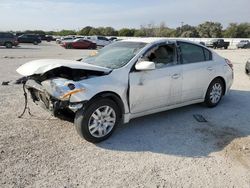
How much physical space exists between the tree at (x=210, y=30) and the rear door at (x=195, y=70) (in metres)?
72.3

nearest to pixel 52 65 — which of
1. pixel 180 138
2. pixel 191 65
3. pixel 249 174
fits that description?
pixel 180 138

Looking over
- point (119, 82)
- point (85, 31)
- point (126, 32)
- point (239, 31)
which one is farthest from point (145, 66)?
point (85, 31)

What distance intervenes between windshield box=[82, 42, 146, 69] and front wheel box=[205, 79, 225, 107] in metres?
2.08

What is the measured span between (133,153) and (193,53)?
9.57 ft

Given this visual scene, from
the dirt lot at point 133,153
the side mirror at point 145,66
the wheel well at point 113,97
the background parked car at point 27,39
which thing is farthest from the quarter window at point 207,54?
the background parked car at point 27,39

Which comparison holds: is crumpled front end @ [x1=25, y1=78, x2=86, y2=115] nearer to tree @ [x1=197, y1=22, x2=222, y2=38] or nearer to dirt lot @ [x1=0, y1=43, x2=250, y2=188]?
dirt lot @ [x1=0, y1=43, x2=250, y2=188]

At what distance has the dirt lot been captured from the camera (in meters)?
3.67

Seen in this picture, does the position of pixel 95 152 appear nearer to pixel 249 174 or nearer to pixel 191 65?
pixel 249 174

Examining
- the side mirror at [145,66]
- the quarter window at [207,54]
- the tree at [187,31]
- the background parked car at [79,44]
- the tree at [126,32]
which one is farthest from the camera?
the tree at [126,32]

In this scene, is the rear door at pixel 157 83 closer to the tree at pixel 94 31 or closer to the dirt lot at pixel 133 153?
the dirt lot at pixel 133 153

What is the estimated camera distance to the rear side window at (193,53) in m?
6.04

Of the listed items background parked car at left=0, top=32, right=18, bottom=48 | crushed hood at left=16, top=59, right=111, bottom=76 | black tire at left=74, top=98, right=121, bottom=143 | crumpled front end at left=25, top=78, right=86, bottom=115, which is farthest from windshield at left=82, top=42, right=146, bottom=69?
background parked car at left=0, top=32, right=18, bottom=48

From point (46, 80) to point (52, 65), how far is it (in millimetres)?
328

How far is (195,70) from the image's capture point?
6.16 m
